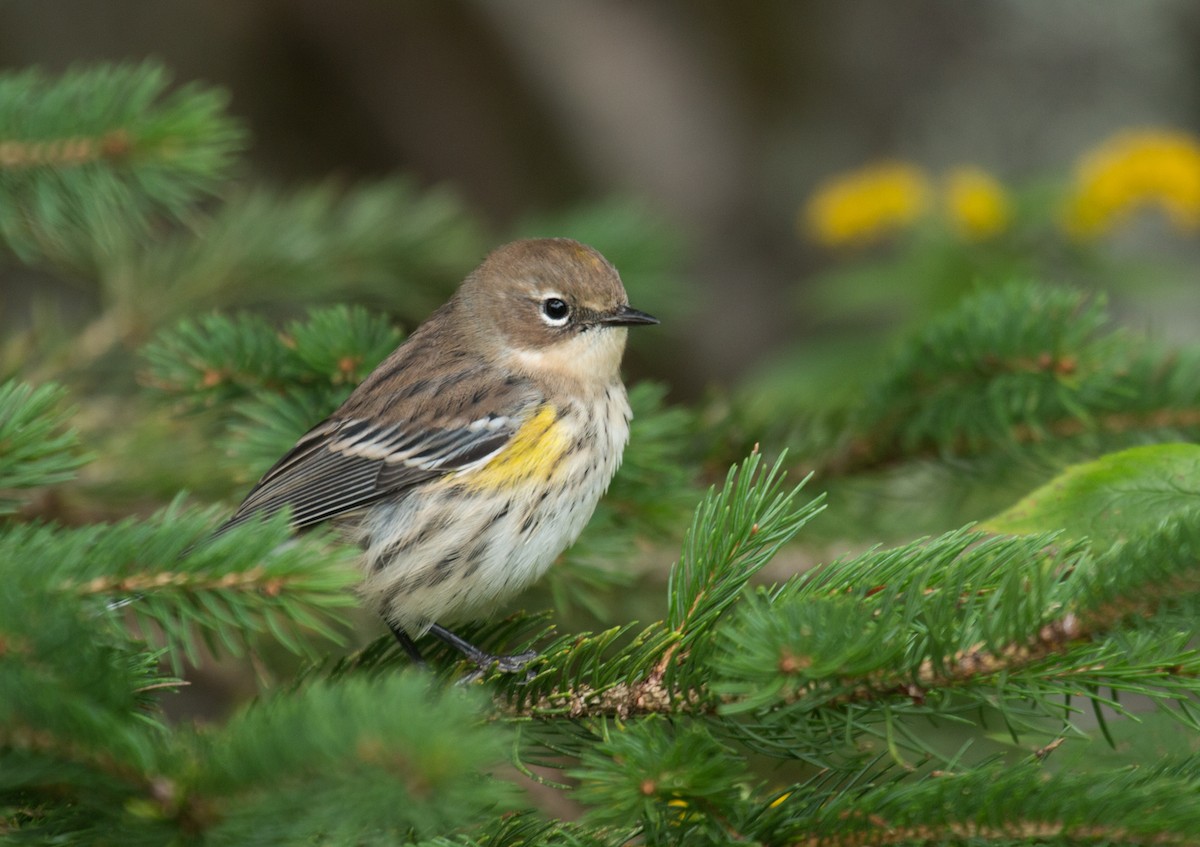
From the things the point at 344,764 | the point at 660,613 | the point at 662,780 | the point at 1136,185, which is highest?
the point at 1136,185

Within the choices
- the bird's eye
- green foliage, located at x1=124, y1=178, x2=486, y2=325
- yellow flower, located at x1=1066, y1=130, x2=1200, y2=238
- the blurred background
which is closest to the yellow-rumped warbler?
the bird's eye

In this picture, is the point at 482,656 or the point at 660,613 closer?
the point at 482,656

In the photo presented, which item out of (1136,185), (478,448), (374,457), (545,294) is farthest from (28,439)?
(1136,185)

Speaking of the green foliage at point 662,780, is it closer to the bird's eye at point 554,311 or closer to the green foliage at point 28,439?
the green foliage at point 28,439

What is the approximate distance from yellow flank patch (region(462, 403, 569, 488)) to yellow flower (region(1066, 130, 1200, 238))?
7.26 feet

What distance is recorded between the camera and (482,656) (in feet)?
8.32

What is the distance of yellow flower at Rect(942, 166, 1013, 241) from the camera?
4223 millimetres

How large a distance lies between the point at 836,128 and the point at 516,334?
4.46 m

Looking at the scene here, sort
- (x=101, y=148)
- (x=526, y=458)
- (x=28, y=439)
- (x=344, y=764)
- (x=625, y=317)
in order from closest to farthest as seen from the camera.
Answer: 1. (x=344, y=764)
2. (x=28, y=439)
3. (x=101, y=148)
4. (x=526, y=458)
5. (x=625, y=317)

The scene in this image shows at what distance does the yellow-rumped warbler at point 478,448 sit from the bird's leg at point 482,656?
18 millimetres

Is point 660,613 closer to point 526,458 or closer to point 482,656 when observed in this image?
point 526,458

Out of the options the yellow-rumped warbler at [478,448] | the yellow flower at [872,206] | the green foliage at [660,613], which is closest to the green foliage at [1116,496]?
the green foliage at [660,613]

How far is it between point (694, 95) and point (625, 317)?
4769 millimetres

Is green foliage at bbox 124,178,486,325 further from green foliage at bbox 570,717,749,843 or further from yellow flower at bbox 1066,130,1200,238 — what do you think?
green foliage at bbox 570,717,749,843
